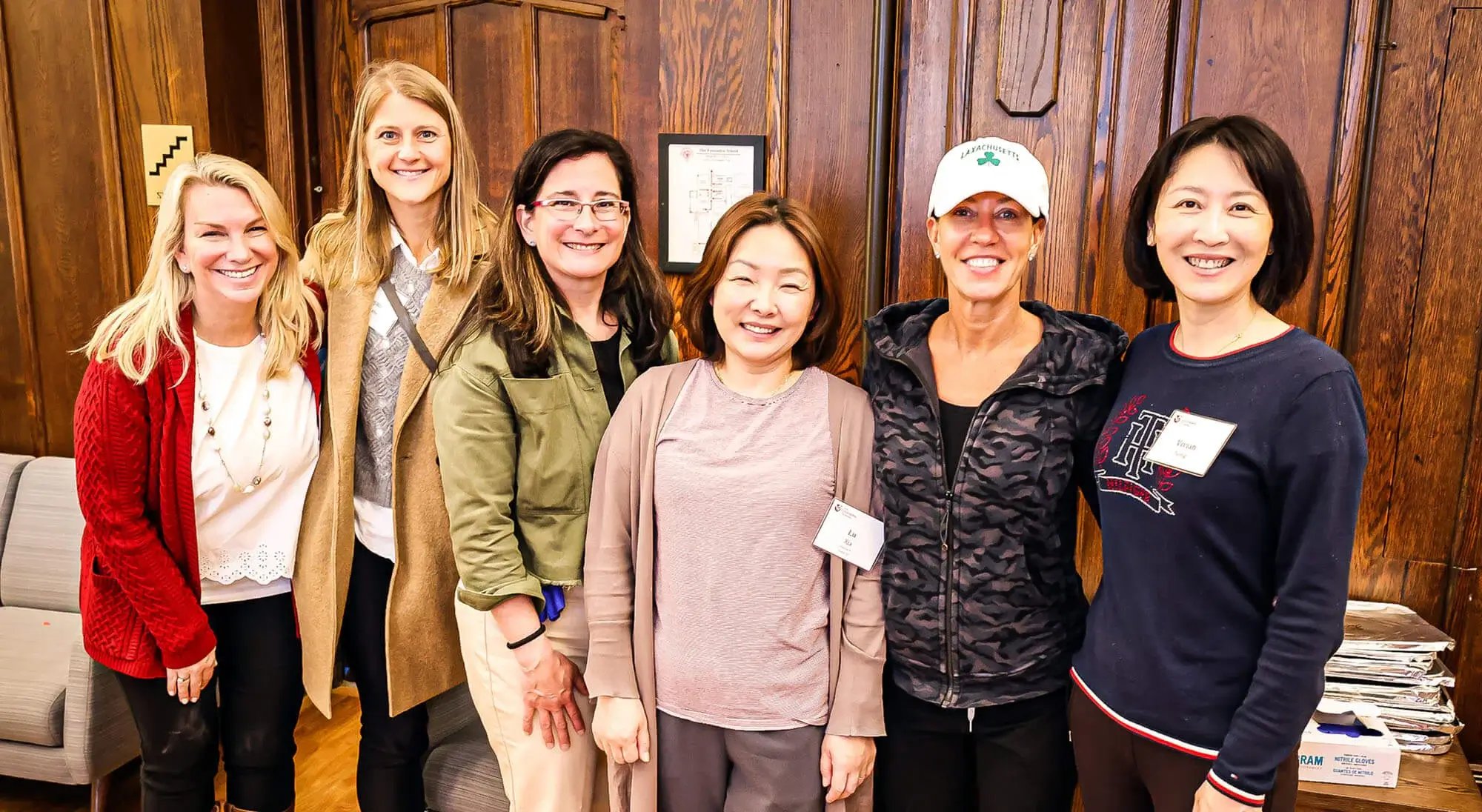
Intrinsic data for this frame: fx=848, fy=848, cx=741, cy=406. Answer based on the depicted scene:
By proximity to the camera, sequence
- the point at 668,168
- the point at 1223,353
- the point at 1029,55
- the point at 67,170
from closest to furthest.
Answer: the point at 1223,353
the point at 1029,55
the point at 668,168
the point at 67,170

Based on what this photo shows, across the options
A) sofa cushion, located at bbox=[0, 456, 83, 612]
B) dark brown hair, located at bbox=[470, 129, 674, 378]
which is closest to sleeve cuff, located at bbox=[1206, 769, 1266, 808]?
dark brown hair, located at bbox=[470, 129, 674, 378]

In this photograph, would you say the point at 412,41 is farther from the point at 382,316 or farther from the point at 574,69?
the point at 382,316

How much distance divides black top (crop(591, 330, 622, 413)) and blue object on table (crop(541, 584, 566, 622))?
34 centimetres

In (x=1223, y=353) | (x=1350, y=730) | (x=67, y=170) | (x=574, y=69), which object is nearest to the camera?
(x=1223, y=353)

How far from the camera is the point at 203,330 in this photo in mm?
1692

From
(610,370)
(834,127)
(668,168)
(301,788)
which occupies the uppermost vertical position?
(834,127)

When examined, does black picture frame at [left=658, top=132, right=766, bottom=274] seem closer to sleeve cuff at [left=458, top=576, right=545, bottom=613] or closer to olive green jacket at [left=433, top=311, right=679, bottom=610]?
olive green jacket at [left=433, top=311, right=679, bottom=610]

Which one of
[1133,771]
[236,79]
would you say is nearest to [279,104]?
[236,79]

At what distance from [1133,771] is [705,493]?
0.78m

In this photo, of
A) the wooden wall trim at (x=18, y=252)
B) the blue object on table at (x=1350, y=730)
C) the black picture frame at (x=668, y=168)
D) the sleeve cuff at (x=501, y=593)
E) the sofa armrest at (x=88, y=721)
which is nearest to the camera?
the sleeve cuff at (x=501, y=593)

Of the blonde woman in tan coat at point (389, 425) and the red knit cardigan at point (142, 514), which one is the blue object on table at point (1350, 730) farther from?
the red knit cardigan at point (142, 514)

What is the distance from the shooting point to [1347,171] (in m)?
1.93

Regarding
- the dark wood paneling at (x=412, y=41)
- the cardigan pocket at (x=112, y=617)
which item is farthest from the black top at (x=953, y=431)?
the dark wood paneling at (x=412, y=41)

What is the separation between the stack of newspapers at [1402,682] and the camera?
1.83 metres
